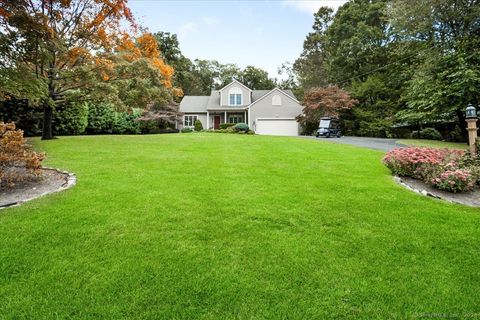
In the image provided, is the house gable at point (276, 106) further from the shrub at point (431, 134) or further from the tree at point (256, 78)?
the tree at point (256, 78)

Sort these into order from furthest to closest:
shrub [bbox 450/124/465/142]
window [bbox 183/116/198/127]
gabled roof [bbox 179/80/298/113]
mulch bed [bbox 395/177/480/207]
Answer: window [bbox 183/116/198/127] < gabled roof [bbox 179/80/298/113] < shrub [bbox 450/124/465/142] < mulch bed [bbox 395/177/480/207]

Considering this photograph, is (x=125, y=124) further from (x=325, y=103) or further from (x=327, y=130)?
(x=325, y=103)

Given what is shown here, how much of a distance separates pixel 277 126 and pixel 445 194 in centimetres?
2435

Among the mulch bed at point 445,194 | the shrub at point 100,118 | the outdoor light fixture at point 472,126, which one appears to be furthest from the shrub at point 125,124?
the outdoor light fixture at point 472,126

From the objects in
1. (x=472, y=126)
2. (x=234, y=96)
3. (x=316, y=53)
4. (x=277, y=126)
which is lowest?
(x=472, y=126)

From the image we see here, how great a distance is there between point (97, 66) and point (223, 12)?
7052 mm

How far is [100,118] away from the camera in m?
23.5

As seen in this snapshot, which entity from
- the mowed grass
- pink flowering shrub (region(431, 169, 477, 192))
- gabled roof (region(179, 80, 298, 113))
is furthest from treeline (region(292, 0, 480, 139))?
the mowed grass

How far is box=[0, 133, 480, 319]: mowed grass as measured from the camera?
103 inches

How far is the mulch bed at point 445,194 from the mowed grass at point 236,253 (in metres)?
0.63

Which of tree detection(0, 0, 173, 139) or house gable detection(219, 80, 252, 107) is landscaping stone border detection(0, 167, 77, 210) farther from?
house gable detection(219, 80, 252, 107)

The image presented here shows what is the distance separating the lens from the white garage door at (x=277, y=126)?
30188mm

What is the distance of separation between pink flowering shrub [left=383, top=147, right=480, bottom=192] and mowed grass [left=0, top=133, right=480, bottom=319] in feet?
3.93

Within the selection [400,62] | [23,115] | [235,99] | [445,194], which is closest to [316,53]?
[400,62]
